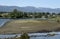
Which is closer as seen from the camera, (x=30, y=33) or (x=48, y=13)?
(x=30, y=33)

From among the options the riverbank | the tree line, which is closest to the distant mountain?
Result: the tree line

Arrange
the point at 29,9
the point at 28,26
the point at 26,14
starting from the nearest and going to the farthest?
1. the point at 28,26
2. the point at 26,14
3. the point at 29,9

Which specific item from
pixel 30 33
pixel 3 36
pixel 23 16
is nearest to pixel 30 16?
pixel 23 16

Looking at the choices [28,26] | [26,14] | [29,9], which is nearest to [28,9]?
[29,9]

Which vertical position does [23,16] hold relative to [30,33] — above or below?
above

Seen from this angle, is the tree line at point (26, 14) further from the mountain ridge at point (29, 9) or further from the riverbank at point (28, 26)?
the riverbank at point (28, 26)

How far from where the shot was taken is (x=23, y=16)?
8344 millimetres

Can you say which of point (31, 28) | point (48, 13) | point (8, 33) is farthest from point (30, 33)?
point (48, 13)

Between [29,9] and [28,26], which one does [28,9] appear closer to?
[29,9]

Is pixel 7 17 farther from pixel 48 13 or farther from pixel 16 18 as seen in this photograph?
pixel 48 13

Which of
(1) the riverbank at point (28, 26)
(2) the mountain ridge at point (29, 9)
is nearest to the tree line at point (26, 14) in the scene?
(2) the mountain ridge at point (29, 9)

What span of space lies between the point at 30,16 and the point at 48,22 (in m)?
0.72

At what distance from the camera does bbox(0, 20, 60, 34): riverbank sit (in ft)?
25.7

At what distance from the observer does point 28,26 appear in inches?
314
